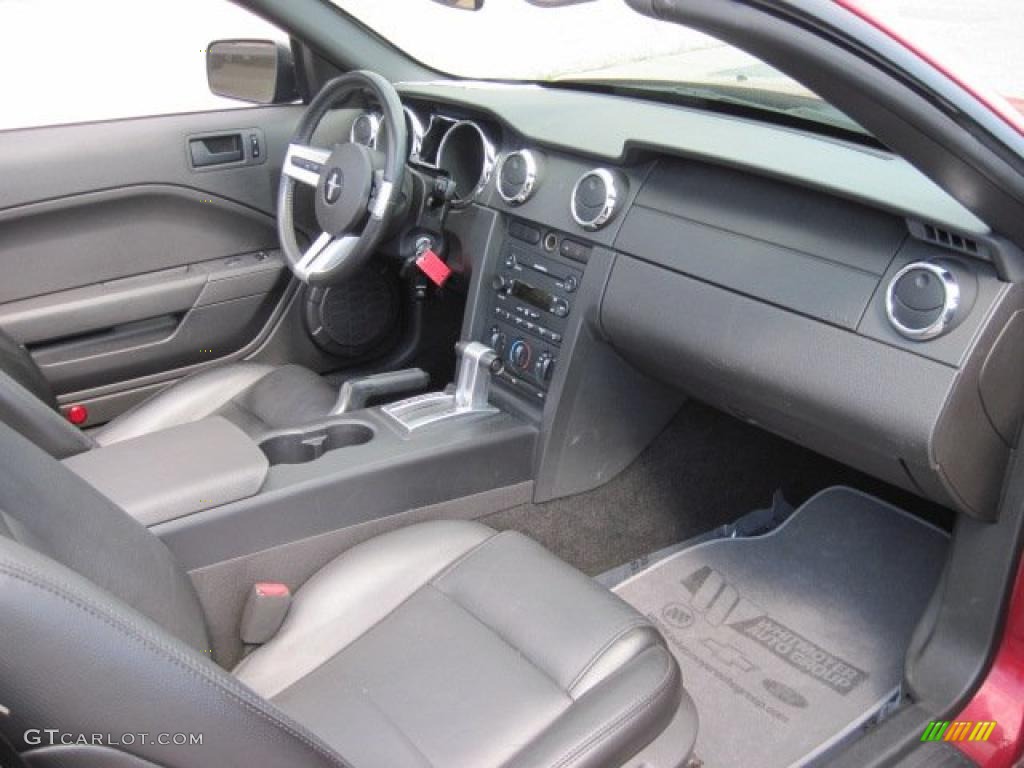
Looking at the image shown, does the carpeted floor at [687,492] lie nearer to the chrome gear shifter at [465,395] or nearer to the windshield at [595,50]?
the chrome gear shifter at [465,395]

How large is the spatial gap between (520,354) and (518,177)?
343 mm

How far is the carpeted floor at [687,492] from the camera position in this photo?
200cm

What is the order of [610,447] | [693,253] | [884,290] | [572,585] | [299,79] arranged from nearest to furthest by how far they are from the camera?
[884,290] < [572,585] < [693,253] < [610,447] < [299,79]

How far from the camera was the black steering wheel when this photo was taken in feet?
6.11

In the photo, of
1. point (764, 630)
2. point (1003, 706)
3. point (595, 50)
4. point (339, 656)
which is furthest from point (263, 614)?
point (595, 50)

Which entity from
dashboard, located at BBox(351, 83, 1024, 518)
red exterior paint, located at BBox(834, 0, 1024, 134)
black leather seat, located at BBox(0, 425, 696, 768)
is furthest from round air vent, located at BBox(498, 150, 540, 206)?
red exterior paint, located at BBox(834, 0, 1024, 134)

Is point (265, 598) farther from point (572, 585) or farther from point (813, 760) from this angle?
point (813, 760)

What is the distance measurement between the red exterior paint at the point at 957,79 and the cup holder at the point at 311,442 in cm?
114

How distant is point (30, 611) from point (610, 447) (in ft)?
4.69

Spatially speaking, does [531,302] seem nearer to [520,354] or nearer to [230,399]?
[520,354]

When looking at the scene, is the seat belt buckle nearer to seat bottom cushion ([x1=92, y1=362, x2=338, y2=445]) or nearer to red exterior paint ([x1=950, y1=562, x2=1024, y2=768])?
seat bottom cushion ([x1=92, y1=362, x2=338, y2=445])

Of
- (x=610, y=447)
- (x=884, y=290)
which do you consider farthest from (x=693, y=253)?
(x=610, y=447)

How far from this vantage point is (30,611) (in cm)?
65

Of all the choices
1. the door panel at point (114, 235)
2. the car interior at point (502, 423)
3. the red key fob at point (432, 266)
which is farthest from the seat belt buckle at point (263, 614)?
the door panel at point (114, 235)
